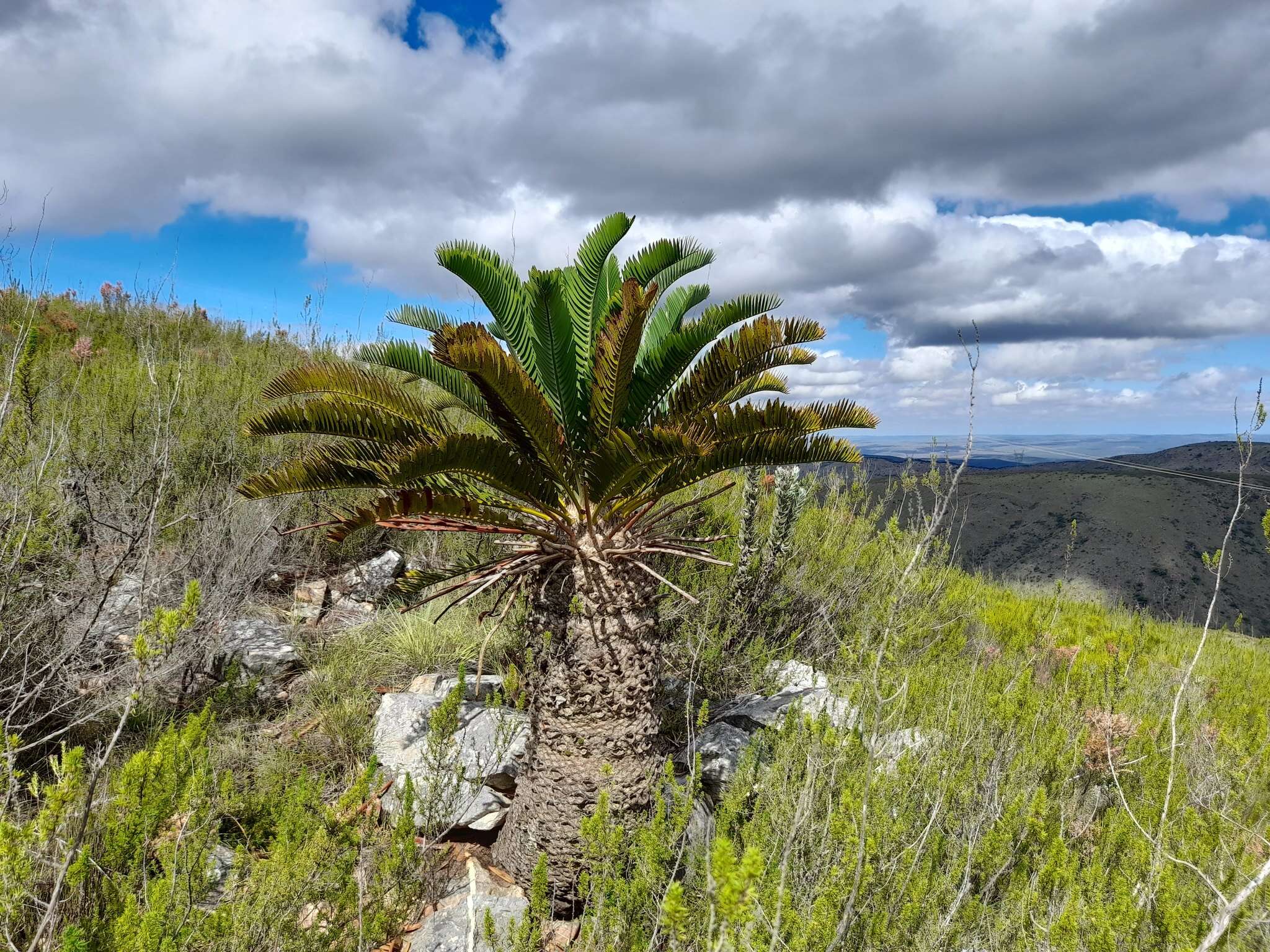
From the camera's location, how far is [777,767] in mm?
3129

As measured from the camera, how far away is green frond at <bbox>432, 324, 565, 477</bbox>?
8.49 ft

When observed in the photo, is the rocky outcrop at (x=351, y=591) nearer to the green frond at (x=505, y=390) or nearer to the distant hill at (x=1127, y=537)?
the green frond at (x=505, y=390)

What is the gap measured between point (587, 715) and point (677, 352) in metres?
1.92

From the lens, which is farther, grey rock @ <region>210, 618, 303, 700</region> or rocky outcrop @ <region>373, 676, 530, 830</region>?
grey rock @ <region>210, 618, 303, 700</region>

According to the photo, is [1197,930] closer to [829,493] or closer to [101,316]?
[829,493]

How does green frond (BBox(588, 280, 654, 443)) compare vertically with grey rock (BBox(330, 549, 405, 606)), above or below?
above

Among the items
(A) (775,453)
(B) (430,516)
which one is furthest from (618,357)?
(B) (430,516)

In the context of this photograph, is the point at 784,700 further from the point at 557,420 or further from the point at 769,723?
A: the point at 557,420

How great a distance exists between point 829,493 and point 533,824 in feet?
14.7

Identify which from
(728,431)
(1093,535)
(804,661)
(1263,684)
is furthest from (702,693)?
(1093,535)

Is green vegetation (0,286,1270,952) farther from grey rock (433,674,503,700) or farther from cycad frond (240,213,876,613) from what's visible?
cycad frond (240,213,876,613)

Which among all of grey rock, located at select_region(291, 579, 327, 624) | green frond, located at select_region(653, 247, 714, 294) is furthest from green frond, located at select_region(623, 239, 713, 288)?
grey rock, located at select_region(291, 579, 327, 624)

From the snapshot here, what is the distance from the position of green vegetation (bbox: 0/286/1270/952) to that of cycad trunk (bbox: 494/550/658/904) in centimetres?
23

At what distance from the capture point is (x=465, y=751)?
400 centimetres
